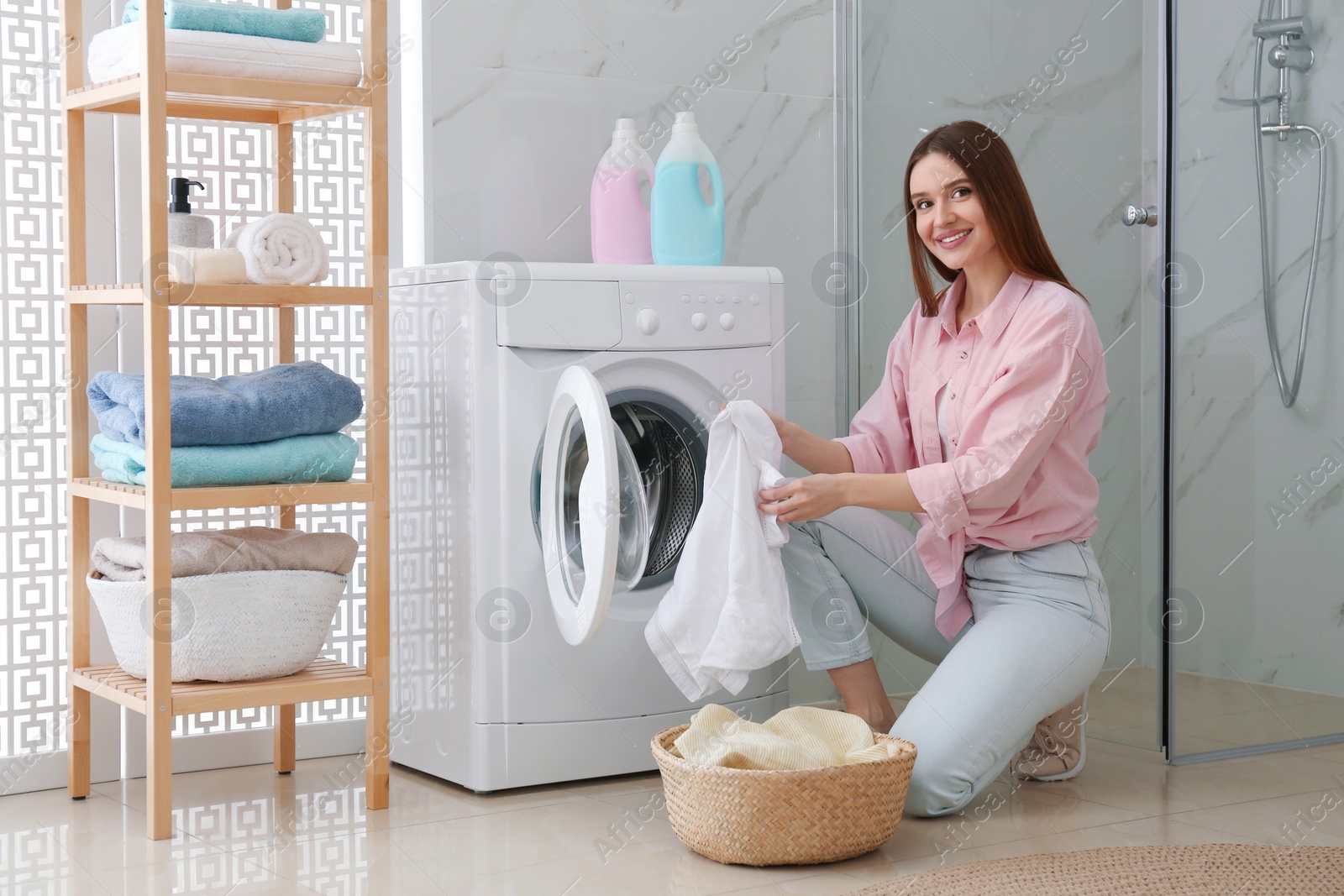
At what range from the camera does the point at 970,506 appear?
1963 mm

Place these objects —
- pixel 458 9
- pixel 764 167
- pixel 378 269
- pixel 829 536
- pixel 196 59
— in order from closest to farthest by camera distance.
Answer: pixel 196 59 < pixel 378 269 < pixel 829 536 < pixel 458 9 < pixel 764 167

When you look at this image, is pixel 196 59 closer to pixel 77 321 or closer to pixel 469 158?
pixel 77 321

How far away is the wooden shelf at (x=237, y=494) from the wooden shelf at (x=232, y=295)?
0.26 metres

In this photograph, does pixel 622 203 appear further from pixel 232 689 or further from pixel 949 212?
pixel 232 689

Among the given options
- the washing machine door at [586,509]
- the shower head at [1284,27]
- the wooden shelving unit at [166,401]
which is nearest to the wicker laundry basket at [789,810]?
the washing machine door at [586,509]

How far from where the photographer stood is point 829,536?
7.11 feet

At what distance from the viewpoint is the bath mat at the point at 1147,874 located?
5.17ft

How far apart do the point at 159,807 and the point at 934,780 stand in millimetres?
1070

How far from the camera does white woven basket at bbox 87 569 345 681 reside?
1907 mm

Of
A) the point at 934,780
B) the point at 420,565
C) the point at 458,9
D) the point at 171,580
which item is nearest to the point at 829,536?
the point at 934,780

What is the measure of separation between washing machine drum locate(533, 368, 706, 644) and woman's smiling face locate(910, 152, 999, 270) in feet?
1.56

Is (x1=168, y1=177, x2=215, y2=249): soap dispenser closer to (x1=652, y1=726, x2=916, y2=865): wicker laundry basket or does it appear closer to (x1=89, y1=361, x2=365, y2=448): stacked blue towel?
→ (x1=89, y1=361, x2=365, y2=448): stacked blue towel

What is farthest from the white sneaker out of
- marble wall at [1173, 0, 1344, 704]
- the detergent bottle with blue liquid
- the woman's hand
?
the detergent bottle with blue liquid

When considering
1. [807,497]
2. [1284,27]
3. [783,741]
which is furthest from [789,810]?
[1284,27]
